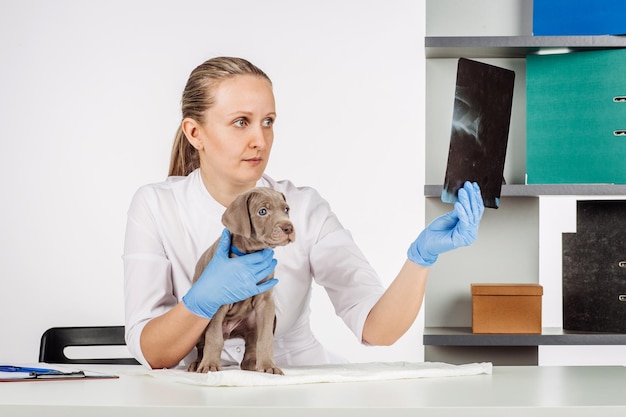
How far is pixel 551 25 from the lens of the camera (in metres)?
2.24

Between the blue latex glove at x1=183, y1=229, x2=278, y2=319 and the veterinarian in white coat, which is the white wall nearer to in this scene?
the veterinarian in white coat

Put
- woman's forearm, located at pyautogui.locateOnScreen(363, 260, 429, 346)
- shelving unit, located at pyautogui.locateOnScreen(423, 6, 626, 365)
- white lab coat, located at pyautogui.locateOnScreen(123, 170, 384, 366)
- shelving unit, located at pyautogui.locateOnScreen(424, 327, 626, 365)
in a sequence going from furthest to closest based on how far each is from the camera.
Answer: shelving unit, located at pyautogui.locateOnScreen(423, 6, 626, 365)
shelving unit, located at pyautogui.locateOnScreen(424, 327, 626, 365)
white lab coat, located at pyautogui.locateOnScreen(123, 170, 384, 366)
woman's forearm, located at pyautogui.locateOnScreen(363, 260, 429, 346)

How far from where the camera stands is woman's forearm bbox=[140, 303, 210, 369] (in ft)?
4.97

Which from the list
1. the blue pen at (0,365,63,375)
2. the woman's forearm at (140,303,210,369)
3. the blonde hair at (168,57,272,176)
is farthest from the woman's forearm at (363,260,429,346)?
the blue pen at (0,365,63,375)

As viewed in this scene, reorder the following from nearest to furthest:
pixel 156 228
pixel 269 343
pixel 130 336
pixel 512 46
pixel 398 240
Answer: pixel 269 343
pixel 130 336
pixel 156 228
pixel 512 46
pixel 398 240

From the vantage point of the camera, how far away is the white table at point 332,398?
107cm

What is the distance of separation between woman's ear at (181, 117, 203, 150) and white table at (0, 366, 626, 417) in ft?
2.00

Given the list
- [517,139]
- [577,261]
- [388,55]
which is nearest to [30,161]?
[388,55]

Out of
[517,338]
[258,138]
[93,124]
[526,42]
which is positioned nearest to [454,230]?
[258,138]

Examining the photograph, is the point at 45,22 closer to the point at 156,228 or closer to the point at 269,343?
the point at 156,228

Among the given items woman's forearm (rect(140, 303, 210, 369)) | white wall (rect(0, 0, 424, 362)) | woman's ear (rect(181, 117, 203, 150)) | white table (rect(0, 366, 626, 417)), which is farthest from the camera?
white wall (rect(0, 0, 424, 362))

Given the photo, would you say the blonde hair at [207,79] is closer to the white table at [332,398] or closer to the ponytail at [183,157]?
the ponytail at [183,157]

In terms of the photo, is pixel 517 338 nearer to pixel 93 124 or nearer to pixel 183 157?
pixel 183 157

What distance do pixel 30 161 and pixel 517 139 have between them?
1.52 m
